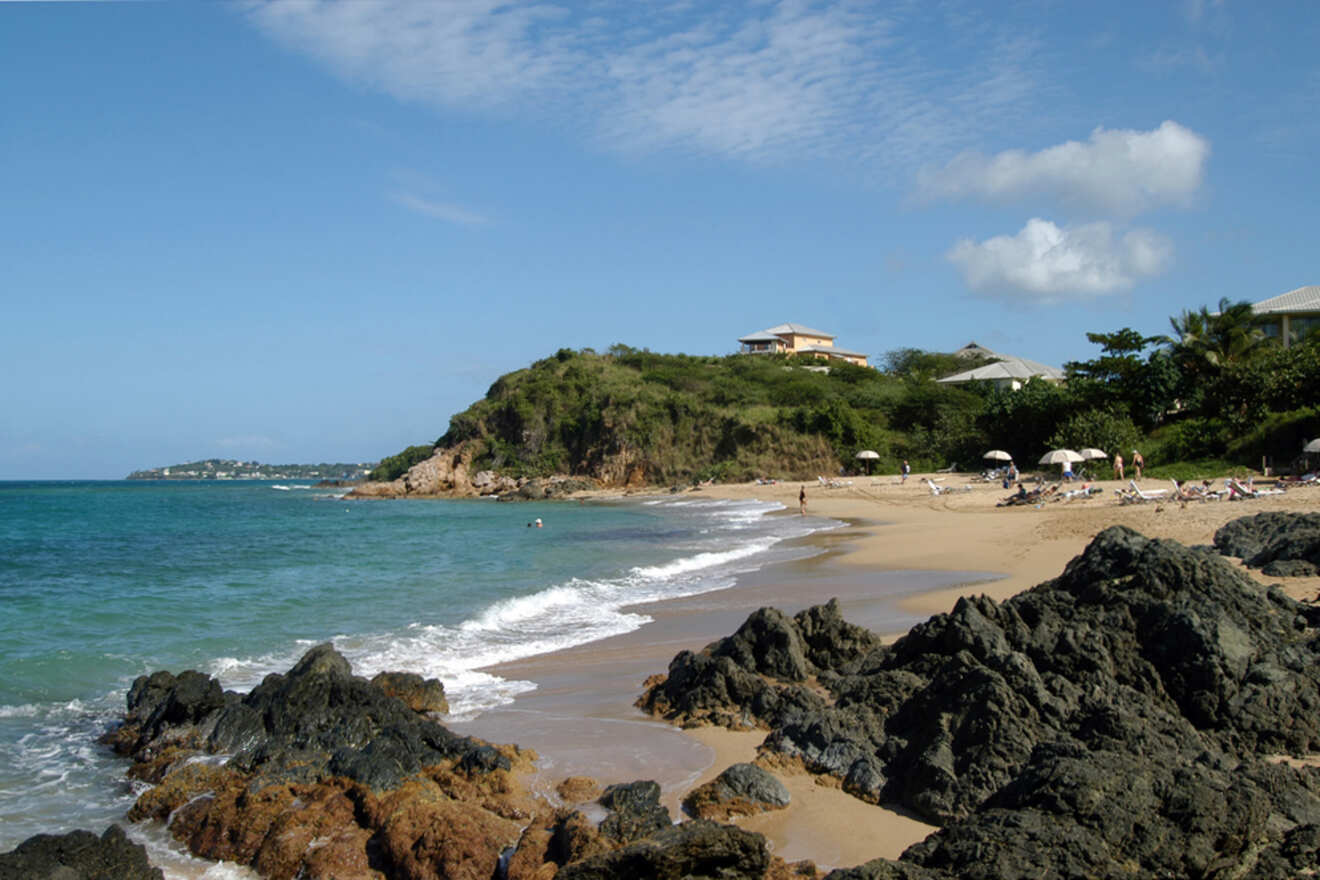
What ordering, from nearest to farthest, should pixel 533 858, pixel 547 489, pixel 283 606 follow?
pixel 533 858 → pixel 283 606 → pixel 547 489

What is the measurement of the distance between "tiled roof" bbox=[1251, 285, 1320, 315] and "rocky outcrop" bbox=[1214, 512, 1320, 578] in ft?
117

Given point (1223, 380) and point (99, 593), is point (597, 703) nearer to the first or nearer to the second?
point (99, 593)

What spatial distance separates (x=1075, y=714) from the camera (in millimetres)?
5840

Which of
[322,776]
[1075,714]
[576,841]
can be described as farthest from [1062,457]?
[576,841]

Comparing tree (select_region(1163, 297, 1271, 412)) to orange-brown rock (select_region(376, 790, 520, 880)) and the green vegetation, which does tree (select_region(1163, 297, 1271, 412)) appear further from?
orange-brown rock (select_region(376, 790, 520, 880))

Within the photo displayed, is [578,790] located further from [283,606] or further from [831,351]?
[831,351]

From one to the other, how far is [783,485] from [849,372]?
21276 millimetres

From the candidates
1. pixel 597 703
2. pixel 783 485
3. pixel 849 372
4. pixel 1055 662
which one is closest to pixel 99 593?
pixel 597 703

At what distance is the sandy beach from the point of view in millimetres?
5727

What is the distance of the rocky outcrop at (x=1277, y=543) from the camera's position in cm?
1114

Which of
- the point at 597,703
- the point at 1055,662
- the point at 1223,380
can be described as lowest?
the point at 597,703

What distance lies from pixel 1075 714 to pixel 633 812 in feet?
9.63

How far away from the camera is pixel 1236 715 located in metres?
6.14

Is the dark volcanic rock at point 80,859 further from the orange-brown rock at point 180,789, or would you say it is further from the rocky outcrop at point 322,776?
the orange-brown rock at point 180,789
